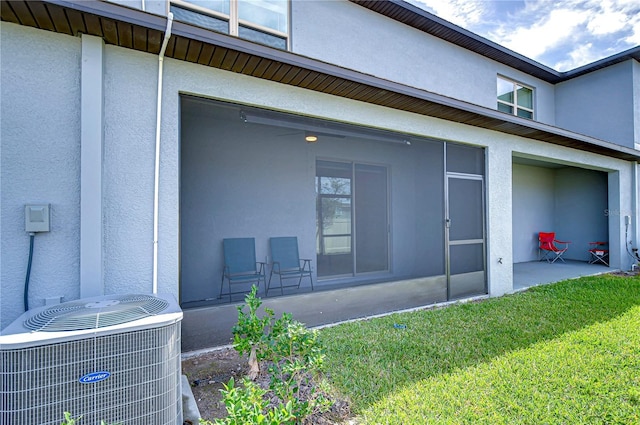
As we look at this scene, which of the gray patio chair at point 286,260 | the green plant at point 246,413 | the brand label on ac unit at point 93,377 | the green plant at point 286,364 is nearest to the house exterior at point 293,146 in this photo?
the gray patio chair at point 286,260

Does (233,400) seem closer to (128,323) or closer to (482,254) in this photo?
(128,323)

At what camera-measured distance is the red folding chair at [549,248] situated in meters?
9.93

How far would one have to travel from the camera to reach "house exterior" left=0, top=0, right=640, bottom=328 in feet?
8.84

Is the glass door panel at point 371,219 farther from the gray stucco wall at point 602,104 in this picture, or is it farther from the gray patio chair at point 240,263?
the gray stucco wall at point 602,104

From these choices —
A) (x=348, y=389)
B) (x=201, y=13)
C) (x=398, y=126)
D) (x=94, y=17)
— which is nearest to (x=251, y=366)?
(x=348, y=389)

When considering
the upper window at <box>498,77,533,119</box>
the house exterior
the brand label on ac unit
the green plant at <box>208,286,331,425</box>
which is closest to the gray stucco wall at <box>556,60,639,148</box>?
the house exterior

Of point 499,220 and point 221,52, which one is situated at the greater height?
point 221,52

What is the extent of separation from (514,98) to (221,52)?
817 centimetres

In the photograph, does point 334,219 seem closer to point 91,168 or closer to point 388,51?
point 388,51

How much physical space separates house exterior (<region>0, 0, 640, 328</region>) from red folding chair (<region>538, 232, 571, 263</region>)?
1.27 ft

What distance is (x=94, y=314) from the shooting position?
1.95 metres

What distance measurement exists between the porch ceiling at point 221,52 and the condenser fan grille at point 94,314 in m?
2.16

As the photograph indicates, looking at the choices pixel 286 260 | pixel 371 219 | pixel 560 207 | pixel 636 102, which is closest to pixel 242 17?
pixel 286 260

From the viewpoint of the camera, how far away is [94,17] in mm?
2557
